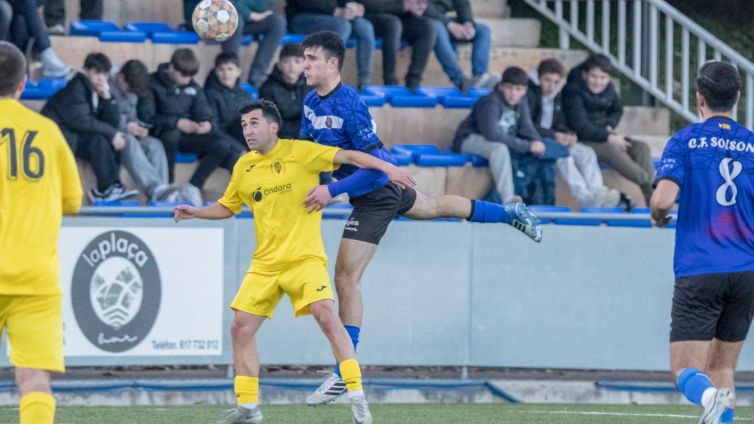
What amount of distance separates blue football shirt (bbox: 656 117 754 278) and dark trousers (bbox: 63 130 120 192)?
6.92m

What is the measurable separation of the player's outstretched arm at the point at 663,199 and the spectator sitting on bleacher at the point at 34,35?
8.29m

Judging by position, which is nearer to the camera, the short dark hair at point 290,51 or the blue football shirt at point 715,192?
the blue football shirt at point 715,192

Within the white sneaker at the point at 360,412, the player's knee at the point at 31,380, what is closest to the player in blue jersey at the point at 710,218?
the white sneaker at the point at 360,412

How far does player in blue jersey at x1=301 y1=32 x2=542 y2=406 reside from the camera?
852cm

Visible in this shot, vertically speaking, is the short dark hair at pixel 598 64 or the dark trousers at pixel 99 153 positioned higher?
the short dark hair at pixel 598 64

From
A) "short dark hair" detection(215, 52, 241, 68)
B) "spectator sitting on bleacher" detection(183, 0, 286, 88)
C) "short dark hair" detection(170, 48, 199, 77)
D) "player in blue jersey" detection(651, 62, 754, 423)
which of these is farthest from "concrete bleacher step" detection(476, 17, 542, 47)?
"player in blue jersey" detection(651, 62, 754, 423)

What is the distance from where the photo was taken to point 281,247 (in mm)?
8125

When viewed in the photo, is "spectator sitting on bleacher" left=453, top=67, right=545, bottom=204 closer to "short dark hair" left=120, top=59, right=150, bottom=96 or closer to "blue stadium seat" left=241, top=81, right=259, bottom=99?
"blue stadium seat" left=241, top=81, right=259, bottom=99

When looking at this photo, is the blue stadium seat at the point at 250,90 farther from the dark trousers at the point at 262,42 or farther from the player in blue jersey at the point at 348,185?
the player in blue jersey at the point at 348,185

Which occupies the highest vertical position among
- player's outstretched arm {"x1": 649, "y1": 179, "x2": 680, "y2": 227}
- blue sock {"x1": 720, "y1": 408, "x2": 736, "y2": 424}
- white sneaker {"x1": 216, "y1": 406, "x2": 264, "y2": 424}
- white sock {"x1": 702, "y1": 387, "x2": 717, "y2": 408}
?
player's outstretched arm {"x1": 649, "y1": 179, "x2": 680, "y2": 227}

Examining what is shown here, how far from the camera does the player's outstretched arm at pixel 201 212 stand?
8.38m

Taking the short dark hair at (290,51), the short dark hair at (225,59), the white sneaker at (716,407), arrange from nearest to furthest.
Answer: the white sneaker at (716,407) < the short dark hair at (290,51) < the short dark hair at (225,59)

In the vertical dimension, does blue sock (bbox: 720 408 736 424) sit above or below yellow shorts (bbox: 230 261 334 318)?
below

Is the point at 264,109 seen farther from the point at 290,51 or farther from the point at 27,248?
the point at 290,51
